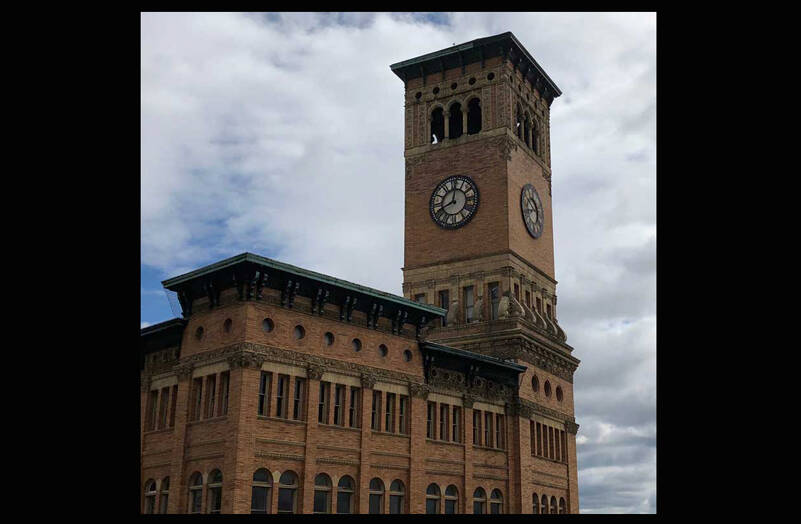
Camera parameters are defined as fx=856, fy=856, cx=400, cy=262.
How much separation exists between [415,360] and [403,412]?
2555 mm

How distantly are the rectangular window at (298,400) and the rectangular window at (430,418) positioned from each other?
7.92 m

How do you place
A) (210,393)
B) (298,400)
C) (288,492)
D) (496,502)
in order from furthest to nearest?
(496,502)
(298,400)
(210,393)
(288,492)

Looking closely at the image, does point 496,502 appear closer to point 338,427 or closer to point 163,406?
point 338,427

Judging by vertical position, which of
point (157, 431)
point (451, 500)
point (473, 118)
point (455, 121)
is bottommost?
point (451, 500)

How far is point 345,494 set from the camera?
36.2 meters

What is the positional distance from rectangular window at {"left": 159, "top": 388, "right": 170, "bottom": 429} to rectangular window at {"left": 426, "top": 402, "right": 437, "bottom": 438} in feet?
39.7

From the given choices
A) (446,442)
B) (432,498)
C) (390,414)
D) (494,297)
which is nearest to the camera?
(390,414)

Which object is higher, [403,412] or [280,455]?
[403,412]

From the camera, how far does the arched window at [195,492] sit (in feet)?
111

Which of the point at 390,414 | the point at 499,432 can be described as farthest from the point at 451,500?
the point at 390,414

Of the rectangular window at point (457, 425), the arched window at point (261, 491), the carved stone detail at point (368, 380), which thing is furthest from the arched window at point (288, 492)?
the rectangular window at point (457, 425)

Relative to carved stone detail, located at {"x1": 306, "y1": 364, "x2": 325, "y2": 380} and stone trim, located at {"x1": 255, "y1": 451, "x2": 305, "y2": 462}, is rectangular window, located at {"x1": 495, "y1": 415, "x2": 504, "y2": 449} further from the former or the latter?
stone trim, located at {"x1": 255, "y1": 451, "x2": 305, "y2": 462}
